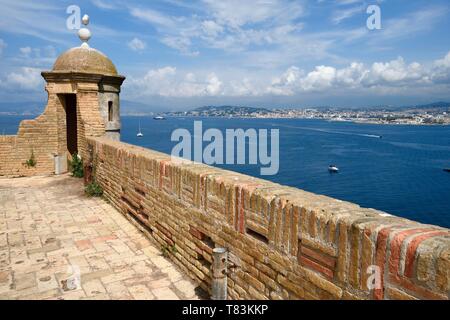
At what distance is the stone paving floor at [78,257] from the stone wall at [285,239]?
0.39 metres

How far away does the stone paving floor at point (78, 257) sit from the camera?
4.10m

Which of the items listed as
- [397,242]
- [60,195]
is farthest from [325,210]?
[60,195]

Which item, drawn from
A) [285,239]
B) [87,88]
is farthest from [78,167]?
[285,239]

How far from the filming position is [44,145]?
1152cm

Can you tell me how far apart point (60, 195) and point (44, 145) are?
3.57 metres

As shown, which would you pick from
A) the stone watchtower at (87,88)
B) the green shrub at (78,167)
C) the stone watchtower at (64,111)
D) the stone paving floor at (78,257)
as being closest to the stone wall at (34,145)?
the stone watchtower at (64,111)

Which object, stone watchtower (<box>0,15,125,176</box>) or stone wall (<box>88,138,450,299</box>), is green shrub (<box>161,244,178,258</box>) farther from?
stone watchtower (<box>0,15,125,176</box>)

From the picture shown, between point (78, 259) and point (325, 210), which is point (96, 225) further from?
point (325, 210)

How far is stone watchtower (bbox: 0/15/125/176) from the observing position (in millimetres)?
10773

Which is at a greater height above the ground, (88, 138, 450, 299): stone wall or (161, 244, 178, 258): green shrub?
(88, 138, 450, 299): stone wall

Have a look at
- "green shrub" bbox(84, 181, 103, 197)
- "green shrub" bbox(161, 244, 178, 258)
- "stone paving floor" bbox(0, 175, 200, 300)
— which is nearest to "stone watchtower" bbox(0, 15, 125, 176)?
"green shrub" bbox(84, 181, 103, 197)

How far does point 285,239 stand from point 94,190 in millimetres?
6705

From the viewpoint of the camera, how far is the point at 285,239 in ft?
9.63

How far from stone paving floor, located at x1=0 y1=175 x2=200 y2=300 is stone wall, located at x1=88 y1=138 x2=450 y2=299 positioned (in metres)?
0.39
